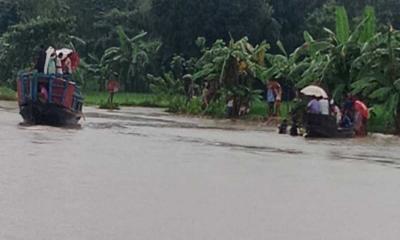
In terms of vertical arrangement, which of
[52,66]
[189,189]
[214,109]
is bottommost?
[189,189]

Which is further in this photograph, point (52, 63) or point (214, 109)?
point (214, 109)

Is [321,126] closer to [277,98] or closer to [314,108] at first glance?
[314,108]

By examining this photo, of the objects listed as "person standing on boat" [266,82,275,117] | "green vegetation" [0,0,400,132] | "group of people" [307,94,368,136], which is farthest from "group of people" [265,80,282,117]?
"group of people" [307,94,368,136]

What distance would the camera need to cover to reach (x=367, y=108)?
94.1 ft

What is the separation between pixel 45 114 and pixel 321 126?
7539 millimetres

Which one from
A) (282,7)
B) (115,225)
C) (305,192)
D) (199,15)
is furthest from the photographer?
(282,7)

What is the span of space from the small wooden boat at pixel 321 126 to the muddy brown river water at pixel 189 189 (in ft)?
7.96

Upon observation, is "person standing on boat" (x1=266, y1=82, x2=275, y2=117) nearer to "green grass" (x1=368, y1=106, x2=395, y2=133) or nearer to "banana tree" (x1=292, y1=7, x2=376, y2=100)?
"banana tree" (x1=292, y1=7, x2=376, y2=100)

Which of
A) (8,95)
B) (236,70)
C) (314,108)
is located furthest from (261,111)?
(8,95)

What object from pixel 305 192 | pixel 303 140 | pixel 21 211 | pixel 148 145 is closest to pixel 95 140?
pixel 148 145

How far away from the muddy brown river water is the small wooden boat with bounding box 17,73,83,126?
5.10 feet

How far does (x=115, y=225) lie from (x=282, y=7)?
47.6m

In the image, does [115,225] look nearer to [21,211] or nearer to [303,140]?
[21,211]

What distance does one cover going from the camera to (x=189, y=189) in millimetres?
12953
